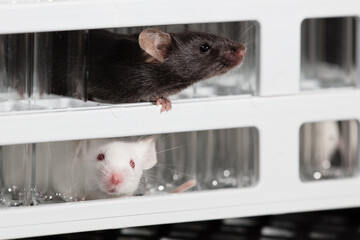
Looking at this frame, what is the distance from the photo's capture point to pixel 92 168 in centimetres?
164

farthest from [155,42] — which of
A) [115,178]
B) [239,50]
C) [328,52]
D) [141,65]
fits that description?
[328,52]

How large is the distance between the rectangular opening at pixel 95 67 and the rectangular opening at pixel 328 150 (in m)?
0.34

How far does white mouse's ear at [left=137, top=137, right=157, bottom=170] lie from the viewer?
1670mm

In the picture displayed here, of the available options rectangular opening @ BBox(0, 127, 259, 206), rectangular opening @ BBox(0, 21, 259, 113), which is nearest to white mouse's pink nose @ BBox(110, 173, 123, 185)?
rectangular opening @ BBox(0, 127, 259, 206)

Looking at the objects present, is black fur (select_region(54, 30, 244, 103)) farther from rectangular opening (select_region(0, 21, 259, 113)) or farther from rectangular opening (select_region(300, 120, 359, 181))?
rectangular opening (select_region(300, 120, 359, 181))

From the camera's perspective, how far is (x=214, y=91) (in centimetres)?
175

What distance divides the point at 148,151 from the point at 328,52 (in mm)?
564

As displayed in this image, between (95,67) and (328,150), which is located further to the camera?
(328,150)

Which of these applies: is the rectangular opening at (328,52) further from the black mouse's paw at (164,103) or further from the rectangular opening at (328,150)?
the black mouse's paw at (164,103)

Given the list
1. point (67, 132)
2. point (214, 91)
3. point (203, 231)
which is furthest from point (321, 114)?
point (67, 132)

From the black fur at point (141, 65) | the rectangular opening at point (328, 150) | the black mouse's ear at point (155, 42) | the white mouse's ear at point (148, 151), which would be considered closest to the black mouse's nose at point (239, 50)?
the black fur at point (141, 65)

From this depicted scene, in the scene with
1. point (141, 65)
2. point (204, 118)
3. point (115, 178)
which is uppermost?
point (141, 65)

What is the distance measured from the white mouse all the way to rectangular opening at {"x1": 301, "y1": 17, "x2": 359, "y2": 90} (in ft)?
1.56

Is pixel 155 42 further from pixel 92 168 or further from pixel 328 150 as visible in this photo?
pixel 328 150
